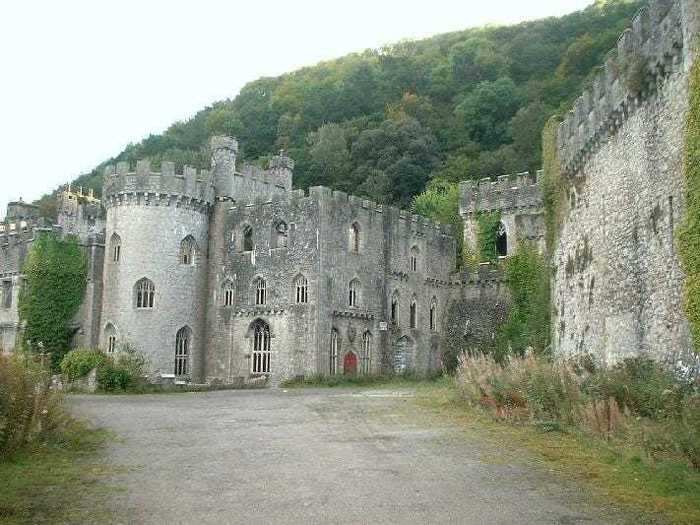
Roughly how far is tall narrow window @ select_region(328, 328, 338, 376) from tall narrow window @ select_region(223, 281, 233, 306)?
5.27 metres

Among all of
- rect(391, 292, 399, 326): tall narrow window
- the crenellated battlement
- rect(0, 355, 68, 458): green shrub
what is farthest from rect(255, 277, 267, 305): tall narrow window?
rect(0, 355, 68, 458): green shrub

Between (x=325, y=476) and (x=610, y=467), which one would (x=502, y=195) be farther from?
(x=325, y=476)

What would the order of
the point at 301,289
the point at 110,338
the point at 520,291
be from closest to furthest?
the point at 301,289 < the point at 110,338 < the point at 520,291

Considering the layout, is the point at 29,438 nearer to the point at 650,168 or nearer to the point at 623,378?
the point at 623,378

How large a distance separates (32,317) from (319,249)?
46.6ft

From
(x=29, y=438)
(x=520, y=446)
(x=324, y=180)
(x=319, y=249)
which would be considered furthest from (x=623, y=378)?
(x=324, y=180)

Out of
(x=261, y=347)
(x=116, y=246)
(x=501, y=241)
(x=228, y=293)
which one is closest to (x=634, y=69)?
(x=261, y=347)

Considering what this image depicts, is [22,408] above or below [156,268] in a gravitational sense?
below

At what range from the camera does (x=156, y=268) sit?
119ft

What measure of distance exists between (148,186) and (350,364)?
12.2m

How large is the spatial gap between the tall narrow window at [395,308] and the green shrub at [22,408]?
27.1m

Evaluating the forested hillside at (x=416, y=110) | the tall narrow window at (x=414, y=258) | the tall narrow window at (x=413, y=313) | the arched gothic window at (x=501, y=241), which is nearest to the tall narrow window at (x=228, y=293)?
the tall narrow window at (x=413, y=313)

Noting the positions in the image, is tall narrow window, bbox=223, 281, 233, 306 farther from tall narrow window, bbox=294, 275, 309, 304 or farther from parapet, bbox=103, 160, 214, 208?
parapet, bbox=103, 160, 214, 208

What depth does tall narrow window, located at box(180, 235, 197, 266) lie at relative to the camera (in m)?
37.3
